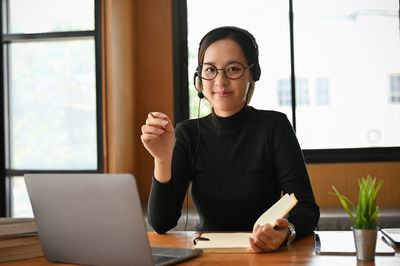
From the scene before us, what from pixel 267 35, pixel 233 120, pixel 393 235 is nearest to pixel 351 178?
pixel 267 35

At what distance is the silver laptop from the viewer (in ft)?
2.99

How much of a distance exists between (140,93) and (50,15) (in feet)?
2.95

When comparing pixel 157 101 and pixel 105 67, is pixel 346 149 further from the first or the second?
pixel 105 67

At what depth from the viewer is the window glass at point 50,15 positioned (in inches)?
139

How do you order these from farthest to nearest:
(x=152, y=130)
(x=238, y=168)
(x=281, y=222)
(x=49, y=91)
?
(x=49, y=91), (x=238, y=168), (x=152, y=130), (x=281, y=222)

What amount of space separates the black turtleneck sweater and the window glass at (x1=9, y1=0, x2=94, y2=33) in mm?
2098

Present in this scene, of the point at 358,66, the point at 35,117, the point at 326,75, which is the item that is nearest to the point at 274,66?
the point at 326,75

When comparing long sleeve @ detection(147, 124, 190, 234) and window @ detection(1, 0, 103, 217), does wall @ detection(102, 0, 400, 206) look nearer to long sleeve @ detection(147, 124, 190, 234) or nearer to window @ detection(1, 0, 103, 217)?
window @ detection(1, 0, 103, 217)

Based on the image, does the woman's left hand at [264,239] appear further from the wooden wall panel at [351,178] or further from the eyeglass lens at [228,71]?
the wooden wall panel at [351,178]

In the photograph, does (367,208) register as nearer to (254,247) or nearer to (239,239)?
Answer: (254,247)

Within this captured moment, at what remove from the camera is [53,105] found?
11.7 feet

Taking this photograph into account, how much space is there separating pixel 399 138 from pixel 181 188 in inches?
99.4

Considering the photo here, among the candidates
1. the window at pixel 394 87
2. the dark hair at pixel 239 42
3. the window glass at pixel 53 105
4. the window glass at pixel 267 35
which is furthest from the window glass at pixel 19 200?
the window at pixel 394 87

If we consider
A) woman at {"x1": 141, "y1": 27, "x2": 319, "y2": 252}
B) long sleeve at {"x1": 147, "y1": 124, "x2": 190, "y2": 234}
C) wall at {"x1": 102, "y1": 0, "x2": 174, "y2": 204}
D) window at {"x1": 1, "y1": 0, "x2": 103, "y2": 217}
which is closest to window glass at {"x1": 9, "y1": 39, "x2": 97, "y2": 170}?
window at {"x1": 1, "y1": 0, "x2": 103, "y2": 217}
